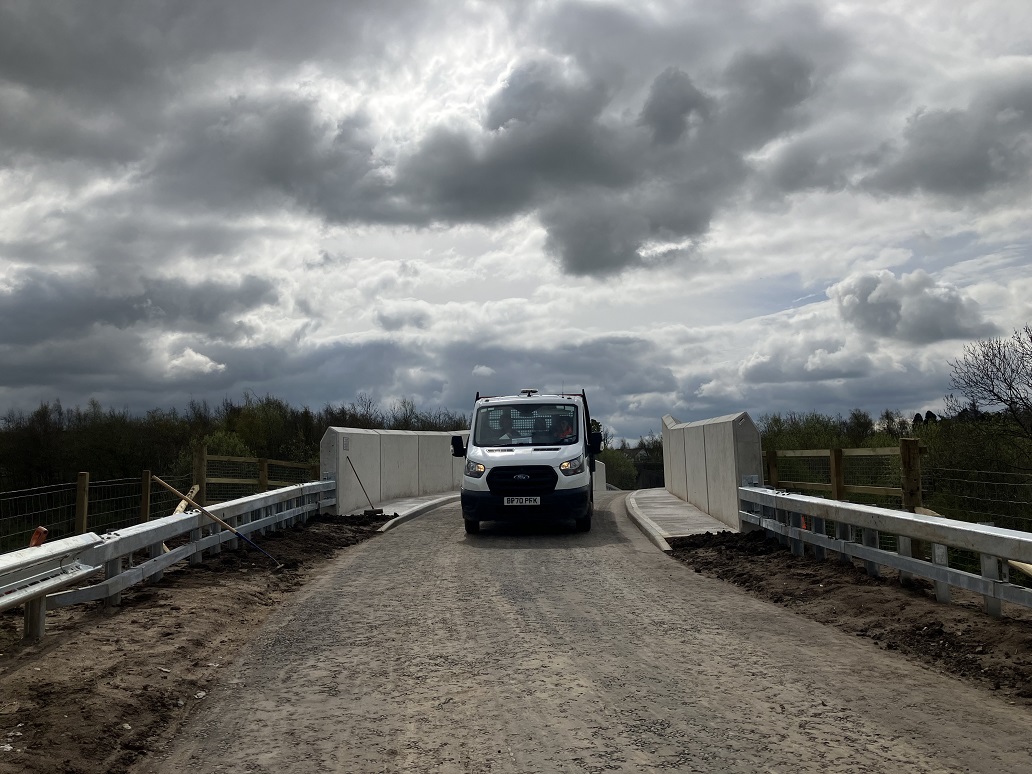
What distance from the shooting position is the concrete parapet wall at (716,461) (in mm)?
14016

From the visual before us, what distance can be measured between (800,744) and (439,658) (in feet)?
8.95

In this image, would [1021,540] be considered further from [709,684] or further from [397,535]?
[397,535]

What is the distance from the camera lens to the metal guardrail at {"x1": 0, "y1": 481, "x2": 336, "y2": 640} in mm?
6168

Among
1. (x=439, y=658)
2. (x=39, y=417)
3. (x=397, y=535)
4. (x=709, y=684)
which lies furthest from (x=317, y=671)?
(x=39, y=417)

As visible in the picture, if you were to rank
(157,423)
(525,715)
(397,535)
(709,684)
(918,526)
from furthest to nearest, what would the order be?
1. (157,423)
2. (397,535)
3. (918,526)
4. (709,684)
5. (525,715)

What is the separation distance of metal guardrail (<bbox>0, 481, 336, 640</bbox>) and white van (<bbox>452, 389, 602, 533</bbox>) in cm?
404

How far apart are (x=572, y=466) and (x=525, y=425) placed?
148 cm

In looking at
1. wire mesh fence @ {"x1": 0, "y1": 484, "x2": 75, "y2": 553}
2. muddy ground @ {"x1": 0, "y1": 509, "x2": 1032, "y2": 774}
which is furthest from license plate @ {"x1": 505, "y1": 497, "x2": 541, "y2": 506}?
wire mesh fence @ {"x1": 0, "y1": 484, "x2": 75, "y2": 553}

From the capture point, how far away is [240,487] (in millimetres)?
17406

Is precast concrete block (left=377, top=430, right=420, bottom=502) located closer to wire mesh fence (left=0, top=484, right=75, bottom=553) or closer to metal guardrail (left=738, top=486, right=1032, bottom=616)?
wire mesh fence (left=0, top=484, right=75, bottom=553)

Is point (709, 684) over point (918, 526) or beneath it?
beneath

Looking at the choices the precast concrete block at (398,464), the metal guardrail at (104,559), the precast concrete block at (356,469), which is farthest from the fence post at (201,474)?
the precast concrete block at (398,464)

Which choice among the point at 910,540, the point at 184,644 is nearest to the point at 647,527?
the point at 910,540

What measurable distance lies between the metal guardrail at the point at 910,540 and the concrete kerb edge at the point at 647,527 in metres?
1.61
